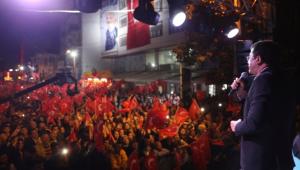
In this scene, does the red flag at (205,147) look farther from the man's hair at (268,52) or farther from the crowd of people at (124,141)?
the man's hair at (268,52)

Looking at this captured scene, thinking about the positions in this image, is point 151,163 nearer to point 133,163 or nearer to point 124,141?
point 133,163

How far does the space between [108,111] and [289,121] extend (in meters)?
11.0

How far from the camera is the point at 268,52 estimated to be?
3012 millimetres

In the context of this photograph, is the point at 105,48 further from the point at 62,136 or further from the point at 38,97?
the point at 62,136

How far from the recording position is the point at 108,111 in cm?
1370

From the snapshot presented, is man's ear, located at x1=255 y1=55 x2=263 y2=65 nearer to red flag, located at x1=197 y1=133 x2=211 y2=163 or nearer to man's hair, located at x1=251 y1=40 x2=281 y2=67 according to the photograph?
man's hair, located at x1=251 y1=40 x2=281 y2=67

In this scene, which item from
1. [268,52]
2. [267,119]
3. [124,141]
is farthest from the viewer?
[124,141]

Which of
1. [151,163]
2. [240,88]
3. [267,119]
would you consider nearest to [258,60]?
[240,88]

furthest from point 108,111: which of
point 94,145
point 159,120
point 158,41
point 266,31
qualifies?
point 158,41

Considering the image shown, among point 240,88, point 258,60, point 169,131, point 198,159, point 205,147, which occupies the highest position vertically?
point 258,60

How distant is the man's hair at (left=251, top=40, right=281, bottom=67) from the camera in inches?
118

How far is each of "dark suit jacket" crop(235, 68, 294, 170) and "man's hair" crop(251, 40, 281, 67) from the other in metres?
0.08

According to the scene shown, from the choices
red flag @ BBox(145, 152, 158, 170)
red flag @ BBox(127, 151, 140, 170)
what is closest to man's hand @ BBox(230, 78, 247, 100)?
red flag @ BBox(145, 152, 158, 170)

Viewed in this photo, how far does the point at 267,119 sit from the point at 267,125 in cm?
5
